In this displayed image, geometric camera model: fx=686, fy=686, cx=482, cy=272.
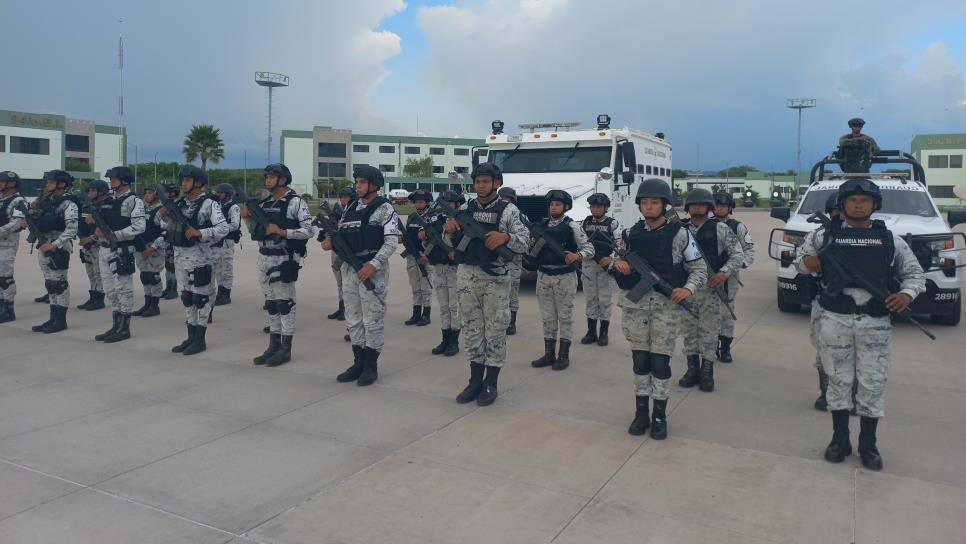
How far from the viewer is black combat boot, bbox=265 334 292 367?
23.3 ft

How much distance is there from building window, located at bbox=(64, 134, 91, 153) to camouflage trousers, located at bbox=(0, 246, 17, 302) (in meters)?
63.1

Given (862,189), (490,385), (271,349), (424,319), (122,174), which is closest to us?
(862,189)

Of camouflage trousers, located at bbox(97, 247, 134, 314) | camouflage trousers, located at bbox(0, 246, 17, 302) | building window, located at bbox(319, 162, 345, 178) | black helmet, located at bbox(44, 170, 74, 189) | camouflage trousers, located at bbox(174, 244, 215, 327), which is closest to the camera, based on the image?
camouflage trousers, located at bbox(174, 244, 215, 327)

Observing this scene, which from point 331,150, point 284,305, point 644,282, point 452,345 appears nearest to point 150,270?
point 284,305

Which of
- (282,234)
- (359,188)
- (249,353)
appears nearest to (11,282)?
(249,353)

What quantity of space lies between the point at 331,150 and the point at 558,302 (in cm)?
7332

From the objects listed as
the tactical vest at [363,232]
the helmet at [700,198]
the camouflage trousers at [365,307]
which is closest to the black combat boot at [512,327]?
the camouflage trousers at [365,307]

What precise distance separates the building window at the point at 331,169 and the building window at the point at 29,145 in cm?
2955

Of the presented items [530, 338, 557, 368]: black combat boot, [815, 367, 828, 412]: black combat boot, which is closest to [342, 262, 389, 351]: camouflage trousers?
[530, 338, 557, 368]: black combat boot

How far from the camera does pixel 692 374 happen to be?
20.9ft

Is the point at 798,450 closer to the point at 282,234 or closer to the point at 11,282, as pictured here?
the point at 282,234

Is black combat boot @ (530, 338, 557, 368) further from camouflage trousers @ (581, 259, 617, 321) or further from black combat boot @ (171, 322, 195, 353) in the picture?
black combat boot @ (171, 322, 195, 353)

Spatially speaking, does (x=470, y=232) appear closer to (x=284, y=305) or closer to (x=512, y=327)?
(x=284, y=305)

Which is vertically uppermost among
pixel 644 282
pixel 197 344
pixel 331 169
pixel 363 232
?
pixel 331 169
